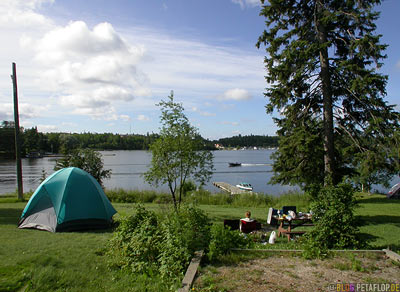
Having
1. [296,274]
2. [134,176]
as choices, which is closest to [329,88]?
[296,274]

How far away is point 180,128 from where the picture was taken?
12.4 m

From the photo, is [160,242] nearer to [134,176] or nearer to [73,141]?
[134,176]

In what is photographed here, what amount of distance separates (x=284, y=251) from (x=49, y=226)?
6926mm

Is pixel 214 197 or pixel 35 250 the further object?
pixel 214 197

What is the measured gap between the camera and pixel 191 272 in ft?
15.6

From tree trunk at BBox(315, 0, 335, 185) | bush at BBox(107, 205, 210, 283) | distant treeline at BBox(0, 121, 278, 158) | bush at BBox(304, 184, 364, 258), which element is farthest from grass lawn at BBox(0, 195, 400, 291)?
distant treeline at BBox(0, 121, 278, 158)

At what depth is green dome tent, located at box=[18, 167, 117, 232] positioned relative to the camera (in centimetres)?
911

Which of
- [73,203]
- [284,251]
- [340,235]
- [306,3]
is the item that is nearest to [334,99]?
[306,3]

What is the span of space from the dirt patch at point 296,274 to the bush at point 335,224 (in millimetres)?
475

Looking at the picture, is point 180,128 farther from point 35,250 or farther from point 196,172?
point 35,250

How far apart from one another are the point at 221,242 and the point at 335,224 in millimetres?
2493

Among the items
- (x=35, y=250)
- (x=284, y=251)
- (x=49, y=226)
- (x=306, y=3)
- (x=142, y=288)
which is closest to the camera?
(x=142, y=288)

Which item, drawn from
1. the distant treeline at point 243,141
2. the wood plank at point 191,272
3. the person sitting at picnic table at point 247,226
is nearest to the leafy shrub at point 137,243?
the wood plank at point 191,272

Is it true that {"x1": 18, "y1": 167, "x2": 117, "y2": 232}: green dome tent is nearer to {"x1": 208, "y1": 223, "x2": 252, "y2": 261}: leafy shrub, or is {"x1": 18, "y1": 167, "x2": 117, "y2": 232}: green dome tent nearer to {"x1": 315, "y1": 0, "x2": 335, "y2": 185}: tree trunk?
{"x1": 208, "y1": 223, "x2": 252, "y2": 261}: leafy shrub
